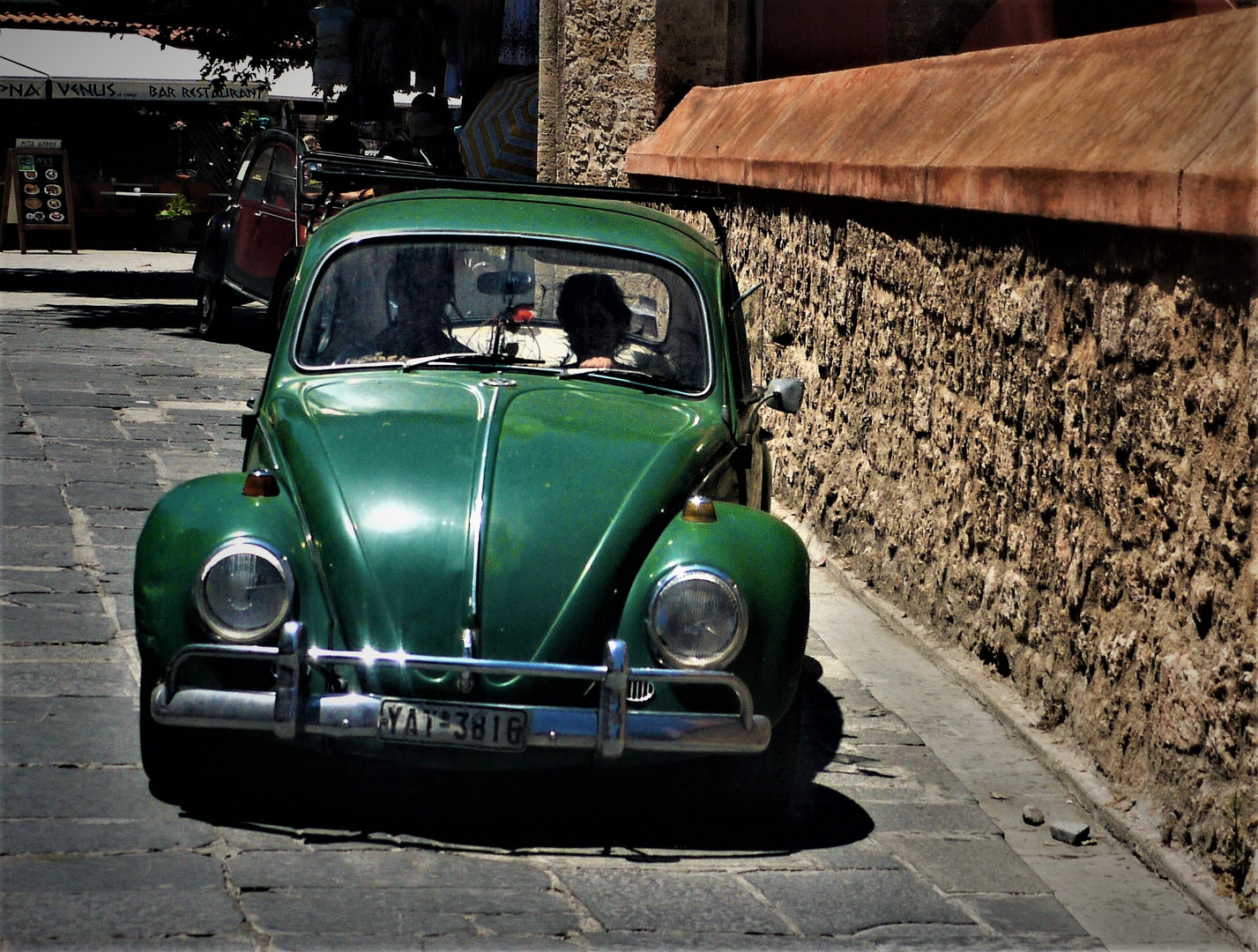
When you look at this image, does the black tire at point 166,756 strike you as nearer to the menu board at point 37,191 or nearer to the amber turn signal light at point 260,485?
the amber turn signal light at point 260,485

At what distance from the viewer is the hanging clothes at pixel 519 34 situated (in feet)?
56.1

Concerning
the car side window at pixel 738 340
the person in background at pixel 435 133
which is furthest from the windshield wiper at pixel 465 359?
the person in background at pixel 435 133

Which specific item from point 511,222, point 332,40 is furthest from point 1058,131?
point 332,40

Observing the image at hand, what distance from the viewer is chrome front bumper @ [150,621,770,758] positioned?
3.79 metres

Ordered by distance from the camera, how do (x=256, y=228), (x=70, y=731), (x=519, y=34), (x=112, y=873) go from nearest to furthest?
(x=112, y=873), (x=70, y=731), (x=256, y=228), (x=519, y=34)

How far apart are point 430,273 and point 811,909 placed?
8.01 ft

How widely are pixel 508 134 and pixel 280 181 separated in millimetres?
2979

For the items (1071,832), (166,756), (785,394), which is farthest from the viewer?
(785,394)

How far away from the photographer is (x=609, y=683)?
3.82 meters

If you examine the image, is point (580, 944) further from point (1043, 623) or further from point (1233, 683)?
point (1043, 623)

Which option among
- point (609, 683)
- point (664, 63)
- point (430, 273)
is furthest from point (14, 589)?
point (664, 63)

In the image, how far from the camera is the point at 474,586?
4.00m

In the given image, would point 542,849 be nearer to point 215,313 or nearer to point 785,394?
point 785,394

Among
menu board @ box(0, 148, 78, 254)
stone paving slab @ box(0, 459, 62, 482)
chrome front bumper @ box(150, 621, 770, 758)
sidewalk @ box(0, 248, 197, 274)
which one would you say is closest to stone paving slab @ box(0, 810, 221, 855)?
chrome front bumper @ box(150, 621, 770, 758)
